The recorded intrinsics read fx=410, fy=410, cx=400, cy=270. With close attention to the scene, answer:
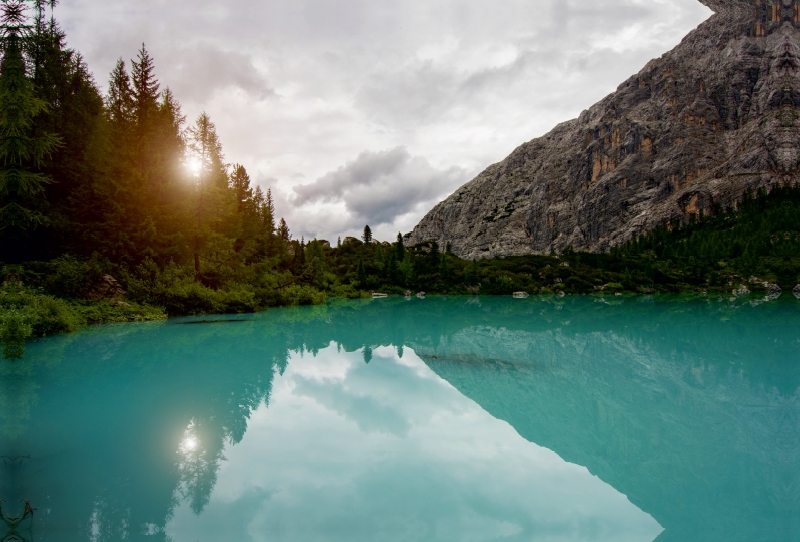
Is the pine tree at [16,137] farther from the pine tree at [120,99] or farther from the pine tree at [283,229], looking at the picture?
the pine tree at [283,229]

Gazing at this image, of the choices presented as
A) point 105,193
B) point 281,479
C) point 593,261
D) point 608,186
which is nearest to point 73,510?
point 281,479

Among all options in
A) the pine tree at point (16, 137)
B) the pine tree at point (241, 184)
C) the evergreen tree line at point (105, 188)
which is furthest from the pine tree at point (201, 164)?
the pine tree at point (241, 184)

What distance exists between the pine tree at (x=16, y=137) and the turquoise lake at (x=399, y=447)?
10414mm

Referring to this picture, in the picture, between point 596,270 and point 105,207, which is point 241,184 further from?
point 596,270

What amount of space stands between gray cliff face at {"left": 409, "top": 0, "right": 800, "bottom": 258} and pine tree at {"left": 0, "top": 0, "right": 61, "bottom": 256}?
419ft

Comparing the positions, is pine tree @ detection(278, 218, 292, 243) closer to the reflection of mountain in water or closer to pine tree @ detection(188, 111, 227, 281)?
pine tree @ detection(188, 111, 227, 281)

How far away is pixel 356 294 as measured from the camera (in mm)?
55000

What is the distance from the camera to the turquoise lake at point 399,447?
15.5 ft

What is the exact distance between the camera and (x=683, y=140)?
121562 millimetres

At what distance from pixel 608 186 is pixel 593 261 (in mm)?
76308

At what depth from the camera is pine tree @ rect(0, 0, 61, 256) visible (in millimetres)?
18734

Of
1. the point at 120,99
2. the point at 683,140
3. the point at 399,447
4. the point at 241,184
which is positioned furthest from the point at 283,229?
the point at 683,140

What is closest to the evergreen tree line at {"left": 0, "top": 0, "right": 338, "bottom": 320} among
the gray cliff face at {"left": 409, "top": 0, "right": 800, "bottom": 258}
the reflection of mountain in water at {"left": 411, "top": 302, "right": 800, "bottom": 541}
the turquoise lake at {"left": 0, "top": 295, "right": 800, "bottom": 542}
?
the turquoise lake at {"left": 0, "top": 295, "right": 800, "bottom": 542}

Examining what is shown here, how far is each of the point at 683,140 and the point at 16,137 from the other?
148120 millimetres
